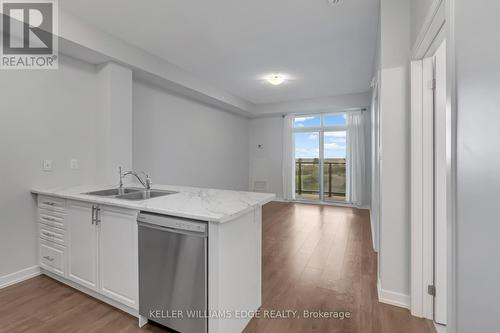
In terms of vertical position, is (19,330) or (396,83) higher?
(396,83)

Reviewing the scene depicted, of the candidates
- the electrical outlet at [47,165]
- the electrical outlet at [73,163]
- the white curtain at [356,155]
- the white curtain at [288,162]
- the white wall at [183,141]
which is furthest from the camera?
the white curtain at [288,162]

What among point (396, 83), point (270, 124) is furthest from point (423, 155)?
point (270, 124)

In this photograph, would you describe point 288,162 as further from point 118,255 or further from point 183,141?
point 118,255

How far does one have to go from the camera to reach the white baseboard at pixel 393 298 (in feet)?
6.37

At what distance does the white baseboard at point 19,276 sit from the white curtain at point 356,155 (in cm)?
608

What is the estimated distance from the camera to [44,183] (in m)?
2.60

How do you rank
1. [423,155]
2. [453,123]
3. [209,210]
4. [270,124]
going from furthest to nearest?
[270,124] < [423,155] < [209,210] < [453,123]

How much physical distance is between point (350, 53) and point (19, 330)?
4605 millimetres

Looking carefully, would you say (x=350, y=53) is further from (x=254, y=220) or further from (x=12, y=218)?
(x=12, y=218)

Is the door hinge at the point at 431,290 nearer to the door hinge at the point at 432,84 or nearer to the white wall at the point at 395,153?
the white wall at the point at 395,153

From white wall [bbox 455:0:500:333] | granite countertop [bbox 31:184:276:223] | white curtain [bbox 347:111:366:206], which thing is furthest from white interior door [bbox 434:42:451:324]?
white curtain [bbox 347:111:366:206]

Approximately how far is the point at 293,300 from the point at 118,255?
1.55 meters

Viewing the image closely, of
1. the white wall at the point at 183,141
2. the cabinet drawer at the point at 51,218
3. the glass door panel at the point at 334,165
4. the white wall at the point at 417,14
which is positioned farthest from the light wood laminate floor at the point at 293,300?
the glass door panel at the point at 334,165

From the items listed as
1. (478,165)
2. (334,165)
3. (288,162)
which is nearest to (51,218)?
(478,165)
